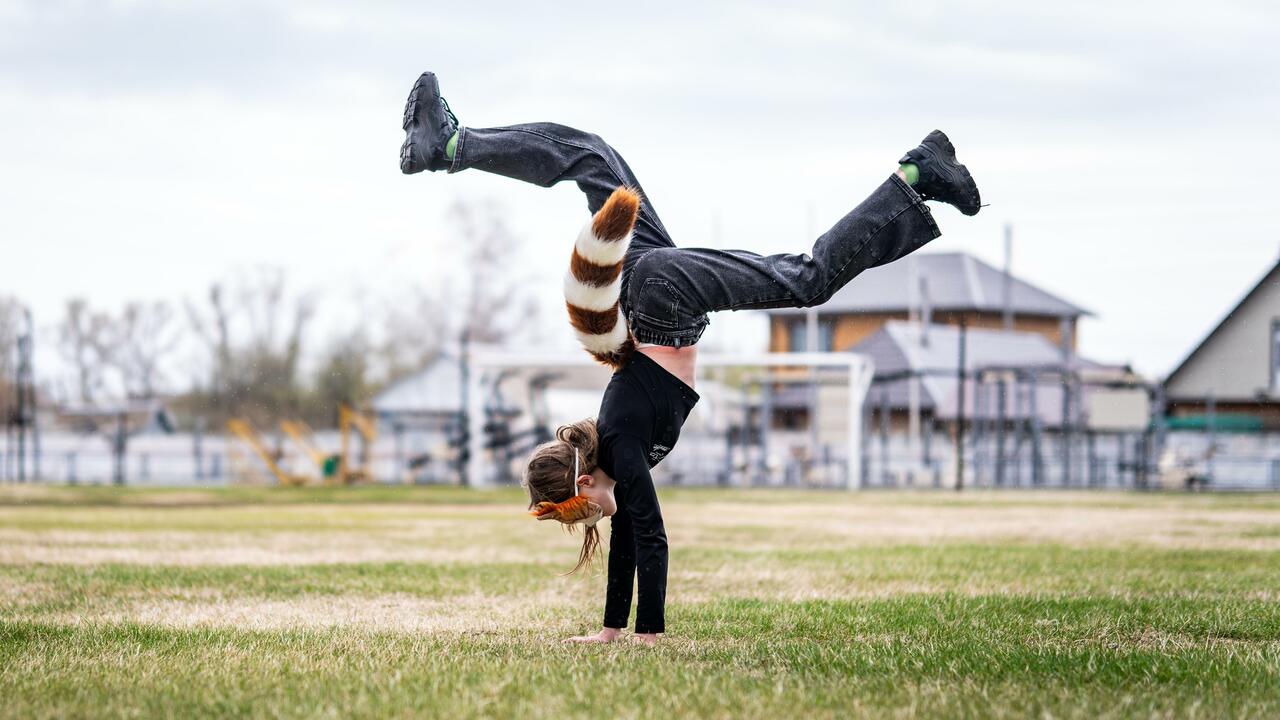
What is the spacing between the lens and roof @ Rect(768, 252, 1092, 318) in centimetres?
5219

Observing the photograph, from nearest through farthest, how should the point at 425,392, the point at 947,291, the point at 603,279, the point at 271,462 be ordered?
the point at 603,279 → the point at 271,462 → the point at 425,392 → the point at 947,291

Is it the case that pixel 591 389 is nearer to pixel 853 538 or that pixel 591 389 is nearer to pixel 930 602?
pixel 853 538

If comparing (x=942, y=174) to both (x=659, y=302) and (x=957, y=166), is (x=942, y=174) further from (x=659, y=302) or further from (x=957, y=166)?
(x=659, y=302)

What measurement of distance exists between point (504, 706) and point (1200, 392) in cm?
4117

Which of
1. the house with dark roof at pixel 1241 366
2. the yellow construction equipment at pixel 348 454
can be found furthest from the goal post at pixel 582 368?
the house with dark roof at pixel 1241 366

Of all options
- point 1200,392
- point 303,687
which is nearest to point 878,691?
point 303,687

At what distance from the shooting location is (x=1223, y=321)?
130ft

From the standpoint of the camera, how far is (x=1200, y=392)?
4062 centimetres

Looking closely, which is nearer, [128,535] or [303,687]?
[303,687]

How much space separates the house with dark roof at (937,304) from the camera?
5212 cm

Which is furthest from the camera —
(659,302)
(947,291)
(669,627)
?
(947,291)

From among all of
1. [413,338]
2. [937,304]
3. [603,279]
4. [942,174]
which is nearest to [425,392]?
[413,338]

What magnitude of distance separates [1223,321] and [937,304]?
14.4 m

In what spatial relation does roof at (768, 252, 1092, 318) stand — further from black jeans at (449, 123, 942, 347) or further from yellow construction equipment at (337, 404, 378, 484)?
black jeans at (449, 123, 942, 347)
